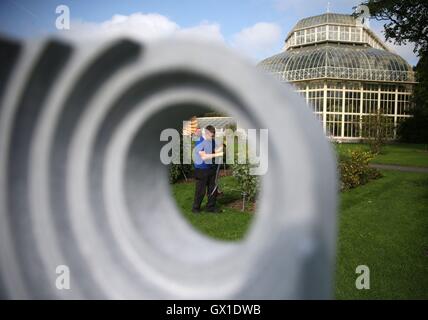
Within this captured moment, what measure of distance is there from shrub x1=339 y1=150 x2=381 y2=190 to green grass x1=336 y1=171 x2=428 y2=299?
2.30 ft

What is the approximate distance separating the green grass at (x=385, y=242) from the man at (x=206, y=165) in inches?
113

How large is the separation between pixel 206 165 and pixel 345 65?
38027mm

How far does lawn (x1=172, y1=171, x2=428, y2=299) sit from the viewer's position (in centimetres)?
529

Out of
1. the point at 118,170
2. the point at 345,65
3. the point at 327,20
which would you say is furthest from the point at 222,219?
the point at 327,20

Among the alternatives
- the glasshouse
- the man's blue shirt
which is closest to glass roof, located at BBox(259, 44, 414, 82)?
the glasshouse

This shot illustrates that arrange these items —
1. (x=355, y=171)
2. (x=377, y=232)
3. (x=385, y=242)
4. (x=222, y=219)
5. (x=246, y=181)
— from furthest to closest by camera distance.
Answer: (x=355, y=171) → (x=246, y=181) → (x=222, y=219) → (x=377, y=232) → (x=385, y=242)

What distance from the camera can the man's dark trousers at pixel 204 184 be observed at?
9.01 metres

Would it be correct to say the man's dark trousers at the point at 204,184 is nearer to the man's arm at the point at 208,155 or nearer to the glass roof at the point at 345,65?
the man's arm at the point at 208,155

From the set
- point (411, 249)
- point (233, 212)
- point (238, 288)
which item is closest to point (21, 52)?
point (238, 288)

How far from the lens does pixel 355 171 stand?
544 inches

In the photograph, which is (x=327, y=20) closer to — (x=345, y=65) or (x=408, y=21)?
(x=345, y=65)

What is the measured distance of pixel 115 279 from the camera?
7.95 feet

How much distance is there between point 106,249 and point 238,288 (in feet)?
2.80

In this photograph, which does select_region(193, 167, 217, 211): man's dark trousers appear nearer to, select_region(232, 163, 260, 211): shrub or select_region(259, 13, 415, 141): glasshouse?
select_region(232, 163, 260, 211): shrub
